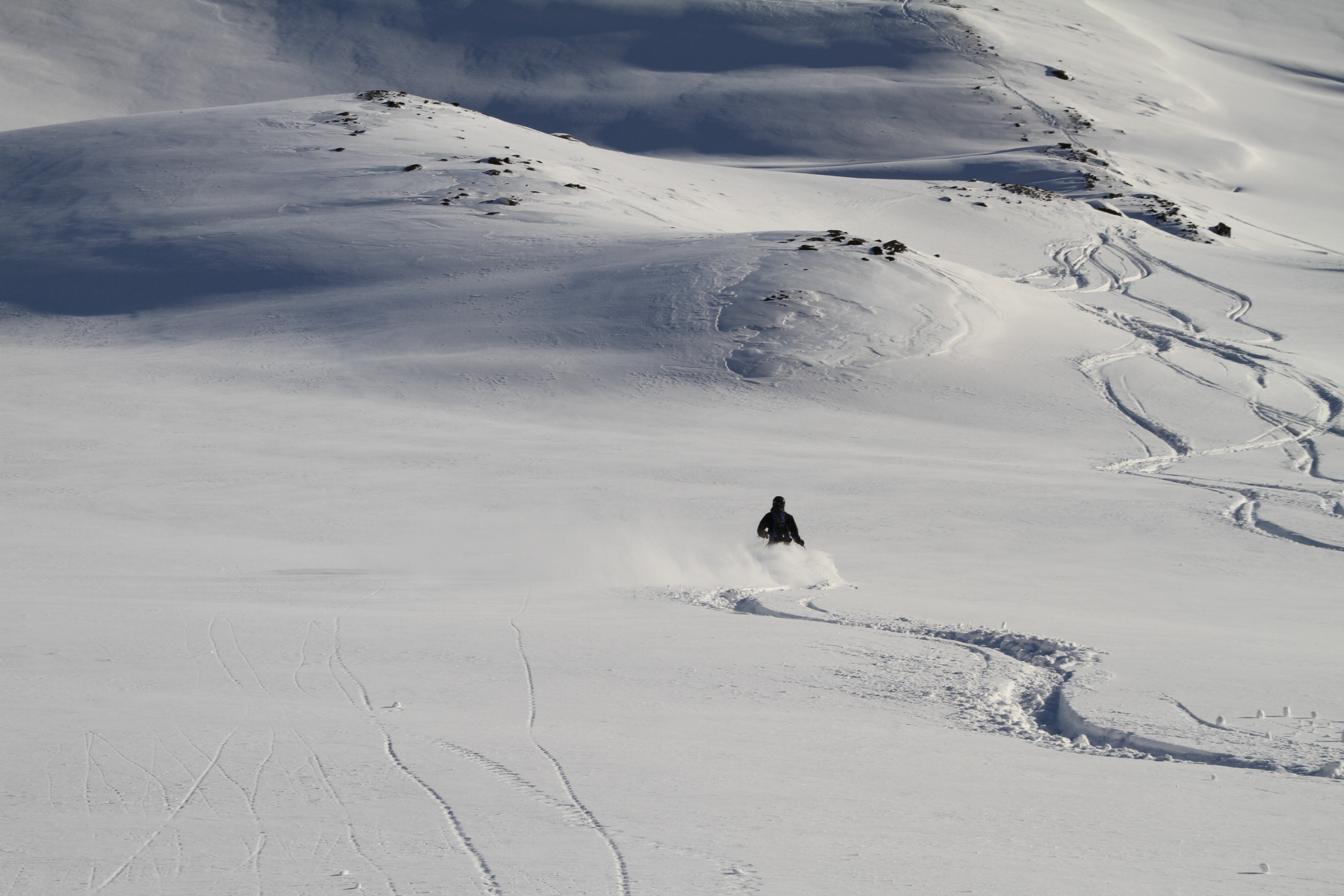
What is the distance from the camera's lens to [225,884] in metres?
4.14

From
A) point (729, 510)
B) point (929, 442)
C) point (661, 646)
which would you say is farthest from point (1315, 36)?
point (661, 646)

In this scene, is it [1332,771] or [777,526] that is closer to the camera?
[1332,771]

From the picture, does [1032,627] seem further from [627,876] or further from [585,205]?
[585,205]

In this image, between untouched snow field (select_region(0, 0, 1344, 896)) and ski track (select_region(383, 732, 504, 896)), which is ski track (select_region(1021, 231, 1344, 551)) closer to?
untouched snow field (select_region(0, 0, 1344, 896))

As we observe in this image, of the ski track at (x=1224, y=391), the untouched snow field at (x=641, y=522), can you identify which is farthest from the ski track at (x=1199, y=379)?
the untouched snow field at (x=641, y=522)

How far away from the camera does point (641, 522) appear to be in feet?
46.8

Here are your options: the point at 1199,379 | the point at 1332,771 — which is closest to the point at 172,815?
the point at 1332,771

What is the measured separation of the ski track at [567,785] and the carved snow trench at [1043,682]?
2564 mm

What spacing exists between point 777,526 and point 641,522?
98.7 inches

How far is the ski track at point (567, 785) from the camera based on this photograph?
4363mm

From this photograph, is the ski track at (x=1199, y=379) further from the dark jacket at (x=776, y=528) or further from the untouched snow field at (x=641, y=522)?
the dark jacket at (x=776, y=528)

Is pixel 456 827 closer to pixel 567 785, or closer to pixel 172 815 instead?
pixel 567 785

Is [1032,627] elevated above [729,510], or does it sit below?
above

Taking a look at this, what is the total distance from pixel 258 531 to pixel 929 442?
1211cm
